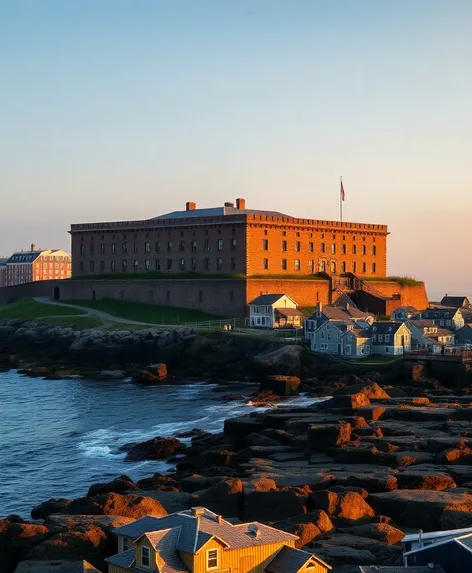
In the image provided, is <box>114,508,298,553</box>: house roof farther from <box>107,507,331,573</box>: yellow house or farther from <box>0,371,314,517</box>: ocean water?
<box>0,371,314,517</box>: ocean water

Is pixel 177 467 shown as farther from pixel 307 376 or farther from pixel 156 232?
pixel 156 232

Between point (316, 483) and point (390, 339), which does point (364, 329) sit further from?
point (316, 483)

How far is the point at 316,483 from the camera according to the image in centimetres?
3872

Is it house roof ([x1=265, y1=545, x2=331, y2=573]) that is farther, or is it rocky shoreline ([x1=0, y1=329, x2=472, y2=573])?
rocky shoreline ([x1=0, y1=329, x2=472, y2=573])

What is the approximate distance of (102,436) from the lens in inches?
2288

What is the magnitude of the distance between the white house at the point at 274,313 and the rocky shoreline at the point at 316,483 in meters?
35.2

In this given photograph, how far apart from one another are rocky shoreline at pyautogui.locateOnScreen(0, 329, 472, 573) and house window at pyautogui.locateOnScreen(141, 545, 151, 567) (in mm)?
5827

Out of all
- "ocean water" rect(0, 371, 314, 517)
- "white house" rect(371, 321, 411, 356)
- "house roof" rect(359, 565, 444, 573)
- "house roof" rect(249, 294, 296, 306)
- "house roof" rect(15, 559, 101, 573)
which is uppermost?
"house roof" rect(249, 294, 296, 306)

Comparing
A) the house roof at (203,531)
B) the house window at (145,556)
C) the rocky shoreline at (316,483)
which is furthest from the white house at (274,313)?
the house window at (145,556)

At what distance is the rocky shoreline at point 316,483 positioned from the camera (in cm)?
3141

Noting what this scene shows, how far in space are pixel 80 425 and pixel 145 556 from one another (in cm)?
3852

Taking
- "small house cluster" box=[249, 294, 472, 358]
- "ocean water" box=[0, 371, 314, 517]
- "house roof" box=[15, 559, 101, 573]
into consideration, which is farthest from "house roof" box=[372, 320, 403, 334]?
"house roof" box=[15, 559, 101, 573]

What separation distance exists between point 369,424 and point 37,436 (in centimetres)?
2098

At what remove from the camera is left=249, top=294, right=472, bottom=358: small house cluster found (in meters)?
83.5
